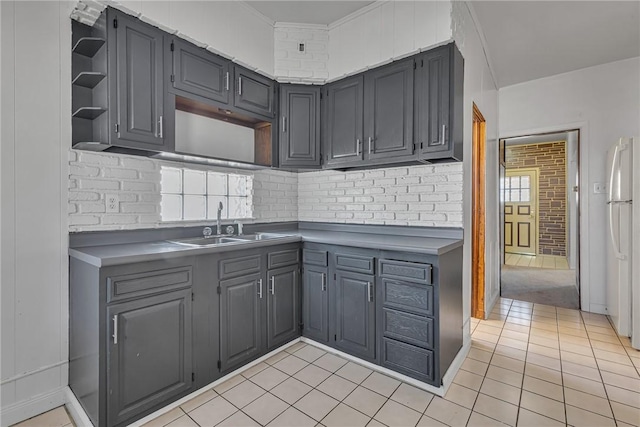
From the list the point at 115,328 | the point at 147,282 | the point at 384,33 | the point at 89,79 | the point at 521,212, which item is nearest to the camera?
the point at 115,328

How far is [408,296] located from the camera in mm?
2051

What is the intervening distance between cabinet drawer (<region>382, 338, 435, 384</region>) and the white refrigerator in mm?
2048

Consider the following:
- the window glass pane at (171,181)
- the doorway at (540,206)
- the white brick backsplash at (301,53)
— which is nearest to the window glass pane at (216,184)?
the window glass pane at (171,181)

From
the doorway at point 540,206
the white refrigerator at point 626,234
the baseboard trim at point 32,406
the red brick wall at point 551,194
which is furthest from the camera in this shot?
the red brick wall at point 551,194

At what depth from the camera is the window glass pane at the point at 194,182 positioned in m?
2.56

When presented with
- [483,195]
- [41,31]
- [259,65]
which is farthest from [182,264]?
[483,195]

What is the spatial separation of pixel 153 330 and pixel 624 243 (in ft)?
12.7

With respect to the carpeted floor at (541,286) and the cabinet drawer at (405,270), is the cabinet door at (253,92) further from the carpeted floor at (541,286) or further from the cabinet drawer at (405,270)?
the carpeted floor at (541,286)

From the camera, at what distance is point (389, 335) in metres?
2.14

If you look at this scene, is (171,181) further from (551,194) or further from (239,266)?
(551,194)

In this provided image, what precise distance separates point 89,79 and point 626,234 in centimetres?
441

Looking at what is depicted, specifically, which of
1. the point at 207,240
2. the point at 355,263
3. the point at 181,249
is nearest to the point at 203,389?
the point at 181,249

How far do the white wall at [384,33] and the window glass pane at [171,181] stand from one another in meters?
1.67

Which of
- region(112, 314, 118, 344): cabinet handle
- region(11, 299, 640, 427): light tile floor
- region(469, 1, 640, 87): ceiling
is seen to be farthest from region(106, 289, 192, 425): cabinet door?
region(469, 1, 640, 87): ceiling
